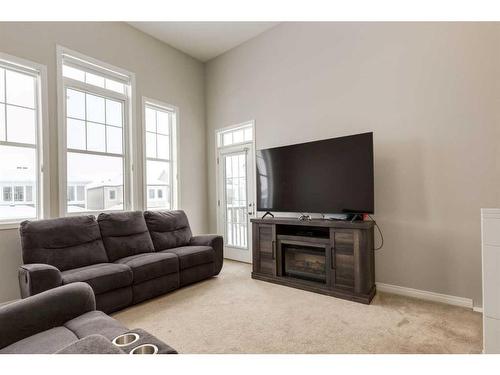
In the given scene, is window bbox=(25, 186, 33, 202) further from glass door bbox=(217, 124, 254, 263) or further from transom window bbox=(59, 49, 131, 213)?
glass door bbox=(217, 124, 254, 263)

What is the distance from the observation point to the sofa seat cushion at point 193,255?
10.9 feet

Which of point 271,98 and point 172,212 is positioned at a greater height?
point 271,98

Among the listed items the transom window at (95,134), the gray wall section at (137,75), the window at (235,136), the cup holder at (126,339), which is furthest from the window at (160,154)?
the cup holder at (126,339)

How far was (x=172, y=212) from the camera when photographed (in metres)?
4.07

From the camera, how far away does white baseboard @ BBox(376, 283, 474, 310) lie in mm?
2688

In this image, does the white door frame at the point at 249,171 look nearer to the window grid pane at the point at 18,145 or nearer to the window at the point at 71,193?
the window at the point at 71,193

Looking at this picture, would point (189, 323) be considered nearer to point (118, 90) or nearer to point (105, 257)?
point (105, 257)

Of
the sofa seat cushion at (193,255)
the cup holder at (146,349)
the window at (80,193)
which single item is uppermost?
the window at (80,193)

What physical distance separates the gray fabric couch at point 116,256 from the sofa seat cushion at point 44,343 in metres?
1.10

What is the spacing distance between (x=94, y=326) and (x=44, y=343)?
0.22 meters

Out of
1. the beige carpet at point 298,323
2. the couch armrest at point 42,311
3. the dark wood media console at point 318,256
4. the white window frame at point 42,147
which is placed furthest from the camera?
Result: the white window frame at point 42,147

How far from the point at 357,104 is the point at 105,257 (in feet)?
11.9

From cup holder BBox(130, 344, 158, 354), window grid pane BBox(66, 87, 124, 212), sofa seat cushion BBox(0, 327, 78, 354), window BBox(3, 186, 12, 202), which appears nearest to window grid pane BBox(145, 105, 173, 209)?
window grid pane BBox(66, 87, 124, 212)
